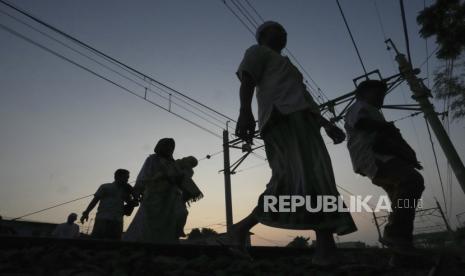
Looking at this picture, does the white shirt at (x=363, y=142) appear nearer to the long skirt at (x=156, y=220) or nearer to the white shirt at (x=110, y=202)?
the long skirt at (x=156, y=220)

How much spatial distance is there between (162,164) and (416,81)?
8.95 meters

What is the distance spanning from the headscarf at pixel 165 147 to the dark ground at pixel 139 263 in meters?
2.17

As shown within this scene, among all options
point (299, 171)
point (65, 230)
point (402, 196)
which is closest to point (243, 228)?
point (299, 171)

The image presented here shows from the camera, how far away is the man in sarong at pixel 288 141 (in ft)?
6.70

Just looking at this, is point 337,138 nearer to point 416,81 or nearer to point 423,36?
point 416,81

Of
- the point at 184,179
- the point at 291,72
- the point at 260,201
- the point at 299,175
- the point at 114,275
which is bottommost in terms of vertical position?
the point at 114,275

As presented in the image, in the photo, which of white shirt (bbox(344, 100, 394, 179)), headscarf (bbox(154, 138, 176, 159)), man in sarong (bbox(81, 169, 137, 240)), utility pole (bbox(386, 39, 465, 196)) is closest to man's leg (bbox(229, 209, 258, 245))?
white shirt (bbox(344, 100, 394, 179))

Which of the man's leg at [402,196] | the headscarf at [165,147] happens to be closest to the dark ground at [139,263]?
the man's leg at [402,196]

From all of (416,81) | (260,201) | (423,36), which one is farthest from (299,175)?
(423,36)

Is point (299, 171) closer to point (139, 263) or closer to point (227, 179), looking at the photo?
point (139, 263)

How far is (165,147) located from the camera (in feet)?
14.6

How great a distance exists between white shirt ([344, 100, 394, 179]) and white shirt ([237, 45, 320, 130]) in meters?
0.61

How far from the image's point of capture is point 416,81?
9.62 metres

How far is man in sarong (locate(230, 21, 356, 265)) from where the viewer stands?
6.70 ft
